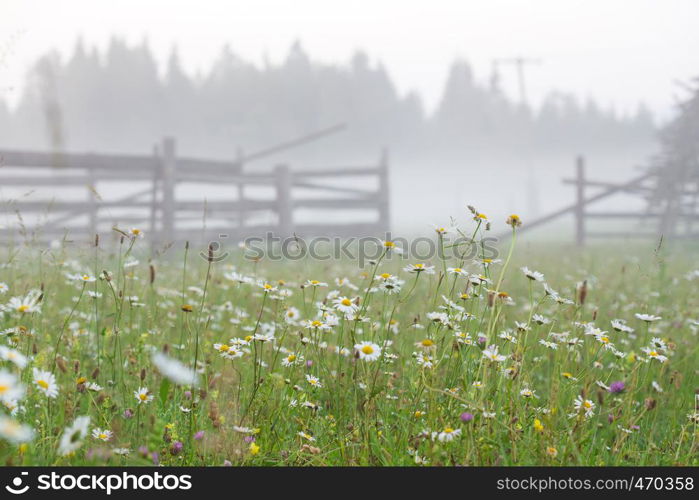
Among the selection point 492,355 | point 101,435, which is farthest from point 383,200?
point 101,435

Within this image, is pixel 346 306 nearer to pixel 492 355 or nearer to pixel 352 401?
pixel 352 401

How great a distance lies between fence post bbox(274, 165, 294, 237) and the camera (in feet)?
40.4

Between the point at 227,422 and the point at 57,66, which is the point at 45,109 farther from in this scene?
the point at 227,422

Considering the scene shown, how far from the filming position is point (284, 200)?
12.3m

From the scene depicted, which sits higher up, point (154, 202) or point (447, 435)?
point (154, 202)

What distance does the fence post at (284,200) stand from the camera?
40.4ft

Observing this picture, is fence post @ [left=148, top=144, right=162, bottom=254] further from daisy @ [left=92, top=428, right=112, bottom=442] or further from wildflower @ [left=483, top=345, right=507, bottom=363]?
wildflower @ [left=483, top=345, right=507, bottom=363]

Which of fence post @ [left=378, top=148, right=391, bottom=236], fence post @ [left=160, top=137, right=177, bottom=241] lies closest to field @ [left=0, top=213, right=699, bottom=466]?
fence post @ [left=160, top=137, right=177, bottom=241]

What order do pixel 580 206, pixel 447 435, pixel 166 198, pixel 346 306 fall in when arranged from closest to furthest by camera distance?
pixel 447 435 → pixel 346 306 → pixel 166 198 → pixel 580 206

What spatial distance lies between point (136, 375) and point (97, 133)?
76747 millimetres
